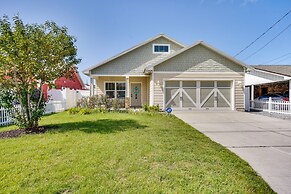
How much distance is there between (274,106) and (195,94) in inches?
209

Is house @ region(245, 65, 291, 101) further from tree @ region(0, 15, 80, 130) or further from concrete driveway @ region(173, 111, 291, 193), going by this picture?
tree @ region(0, 15, 80, 130)

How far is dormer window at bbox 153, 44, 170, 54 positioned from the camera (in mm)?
18942

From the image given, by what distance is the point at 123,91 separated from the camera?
19516mm

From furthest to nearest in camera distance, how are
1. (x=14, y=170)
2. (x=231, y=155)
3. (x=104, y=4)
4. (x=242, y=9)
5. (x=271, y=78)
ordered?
(x=242, y=9)
(x=271, y=78)
(x=104, y=4)
(x=231, y=155)
(x=14, y=170)

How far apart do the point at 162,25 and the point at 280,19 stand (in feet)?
35.0

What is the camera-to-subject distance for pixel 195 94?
15.9 metres

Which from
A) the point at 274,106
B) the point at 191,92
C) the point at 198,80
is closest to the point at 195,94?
the point at 191,92

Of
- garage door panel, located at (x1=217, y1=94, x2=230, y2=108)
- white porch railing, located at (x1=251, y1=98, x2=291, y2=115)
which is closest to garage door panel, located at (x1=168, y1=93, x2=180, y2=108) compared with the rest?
garage door panel, located at (x1=217, y1=94, x2=230, y2=108)

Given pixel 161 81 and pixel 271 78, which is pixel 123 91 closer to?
pixel 161 81

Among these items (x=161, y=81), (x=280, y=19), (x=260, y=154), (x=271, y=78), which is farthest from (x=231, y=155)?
(x=271, y=78)

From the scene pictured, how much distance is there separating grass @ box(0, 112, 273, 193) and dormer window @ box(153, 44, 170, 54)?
13.8m

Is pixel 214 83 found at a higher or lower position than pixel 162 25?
lower

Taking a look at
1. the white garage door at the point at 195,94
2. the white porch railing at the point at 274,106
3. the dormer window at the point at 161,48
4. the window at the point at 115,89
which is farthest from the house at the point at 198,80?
the window at the point at 115,89

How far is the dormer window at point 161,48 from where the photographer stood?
18.9 m
